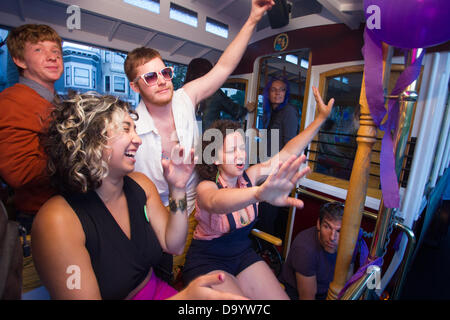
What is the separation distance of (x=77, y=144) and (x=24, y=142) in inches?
12.4

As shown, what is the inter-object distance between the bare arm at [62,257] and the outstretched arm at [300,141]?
107 cm

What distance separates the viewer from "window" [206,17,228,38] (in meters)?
2.79

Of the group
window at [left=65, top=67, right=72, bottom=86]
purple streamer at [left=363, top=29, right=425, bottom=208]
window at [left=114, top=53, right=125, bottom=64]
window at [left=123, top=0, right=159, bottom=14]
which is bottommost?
purple streamer at [left=363, top=29, right=425, bottom=208]

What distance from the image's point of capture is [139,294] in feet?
3.40

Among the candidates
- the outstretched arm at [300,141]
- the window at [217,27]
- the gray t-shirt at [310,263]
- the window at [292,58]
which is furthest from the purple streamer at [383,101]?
the window at [292,58]

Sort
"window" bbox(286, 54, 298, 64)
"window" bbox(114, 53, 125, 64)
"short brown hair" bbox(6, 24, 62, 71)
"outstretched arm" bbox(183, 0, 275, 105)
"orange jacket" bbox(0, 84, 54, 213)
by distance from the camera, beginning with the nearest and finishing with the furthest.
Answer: "orange jacket" bbox(0, 84, 54, 213)
"short brown hair" bbox(6, 24, 62, 71)
"outstretched arm" bbox(183, 0, 275, 105)
"window" bbox(114, 53, 125, 64)
"window" bbox(286, 54, 298, 64)

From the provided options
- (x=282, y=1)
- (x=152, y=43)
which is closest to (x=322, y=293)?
(x=282, y=1)

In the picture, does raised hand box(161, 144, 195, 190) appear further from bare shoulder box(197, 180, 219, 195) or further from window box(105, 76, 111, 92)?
window box(105, 76, 111, 92)

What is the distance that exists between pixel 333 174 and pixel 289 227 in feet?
3.71

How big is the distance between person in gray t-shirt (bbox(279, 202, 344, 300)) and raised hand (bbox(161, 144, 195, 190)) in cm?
123

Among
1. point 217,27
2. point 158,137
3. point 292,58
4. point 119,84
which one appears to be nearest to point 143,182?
point 158,137

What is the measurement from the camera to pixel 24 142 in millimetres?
984

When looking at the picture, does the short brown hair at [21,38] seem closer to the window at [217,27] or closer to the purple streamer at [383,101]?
the purple streamer at [383,101]

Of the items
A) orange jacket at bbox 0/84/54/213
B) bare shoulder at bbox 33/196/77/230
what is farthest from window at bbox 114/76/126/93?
bare shoulder at bbox 33/196/77/230
